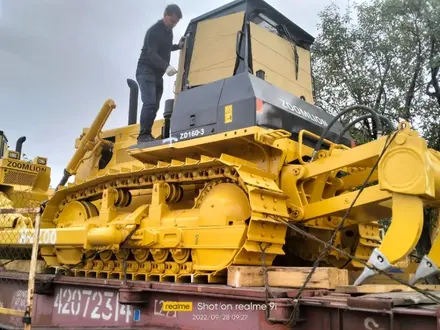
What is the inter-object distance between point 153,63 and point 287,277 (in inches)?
137

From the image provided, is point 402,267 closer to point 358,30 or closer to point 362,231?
point 362,231

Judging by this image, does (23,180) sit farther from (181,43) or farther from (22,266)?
(181,43)

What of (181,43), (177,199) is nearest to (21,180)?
(181,43)

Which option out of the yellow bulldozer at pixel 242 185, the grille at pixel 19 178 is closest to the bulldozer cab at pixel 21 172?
the grille at pixel 19 178

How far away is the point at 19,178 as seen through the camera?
352 inches

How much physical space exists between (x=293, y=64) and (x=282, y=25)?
56 centimetres

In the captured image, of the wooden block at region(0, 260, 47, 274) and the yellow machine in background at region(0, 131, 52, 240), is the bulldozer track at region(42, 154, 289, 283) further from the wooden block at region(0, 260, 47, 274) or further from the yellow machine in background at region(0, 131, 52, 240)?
the yellow machine in background at region(0, 131, 52, 240)

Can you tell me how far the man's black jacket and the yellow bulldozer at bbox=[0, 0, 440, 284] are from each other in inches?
9.6

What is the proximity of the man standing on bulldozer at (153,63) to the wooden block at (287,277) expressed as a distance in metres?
2.53

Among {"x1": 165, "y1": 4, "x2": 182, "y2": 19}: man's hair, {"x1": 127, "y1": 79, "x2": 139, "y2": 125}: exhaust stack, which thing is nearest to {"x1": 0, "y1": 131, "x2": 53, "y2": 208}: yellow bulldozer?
{"x1": 127, "y1": 79, "x2": 139, "y2": 125}: exhaust stack

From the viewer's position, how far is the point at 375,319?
307 centimetres

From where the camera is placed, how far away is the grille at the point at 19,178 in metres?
8.77

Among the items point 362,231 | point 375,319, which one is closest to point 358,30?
point 362,231

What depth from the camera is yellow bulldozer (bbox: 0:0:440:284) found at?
418 cm
